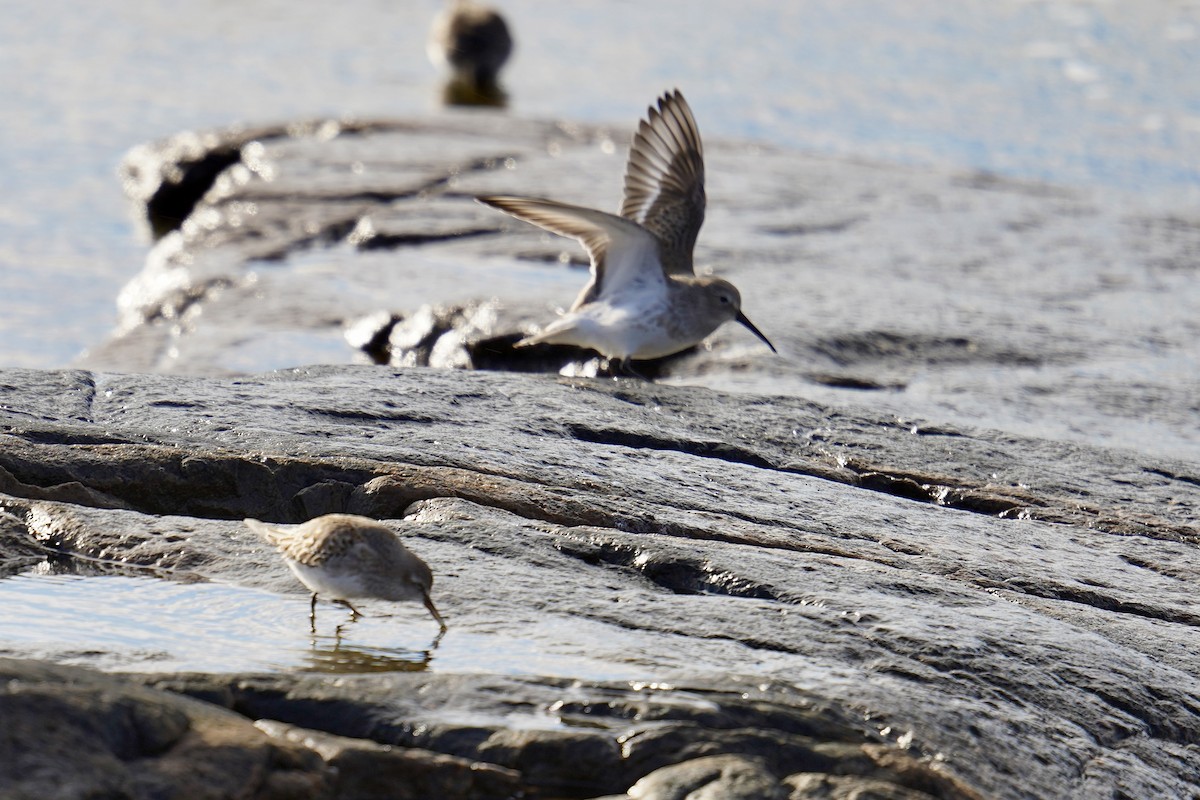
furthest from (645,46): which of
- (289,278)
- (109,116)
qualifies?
(289,278)

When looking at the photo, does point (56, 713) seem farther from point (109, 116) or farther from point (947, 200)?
point (109, 116)

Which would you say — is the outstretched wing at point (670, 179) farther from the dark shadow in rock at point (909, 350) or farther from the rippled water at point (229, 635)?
the rippled water at point (229, 635)

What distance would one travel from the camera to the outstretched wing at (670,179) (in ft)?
25.5

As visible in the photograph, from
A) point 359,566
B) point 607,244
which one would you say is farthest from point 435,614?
point 607,244

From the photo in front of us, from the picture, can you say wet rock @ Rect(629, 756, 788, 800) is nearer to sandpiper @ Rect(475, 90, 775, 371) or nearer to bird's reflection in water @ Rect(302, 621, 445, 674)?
bird's reflection in water @ Rect(302, 621, 445, 674)

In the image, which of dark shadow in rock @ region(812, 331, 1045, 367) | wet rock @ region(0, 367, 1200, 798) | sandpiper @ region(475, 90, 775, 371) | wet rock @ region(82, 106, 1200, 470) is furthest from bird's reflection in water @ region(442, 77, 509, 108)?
wet rock @ region(0, 367, 1200, 798)

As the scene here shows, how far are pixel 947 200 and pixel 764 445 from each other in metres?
6.49

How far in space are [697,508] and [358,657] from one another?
5.24ft

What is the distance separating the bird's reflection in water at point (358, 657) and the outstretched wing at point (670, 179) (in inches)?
164

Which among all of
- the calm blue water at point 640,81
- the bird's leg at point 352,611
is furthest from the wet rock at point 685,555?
the calm blue water at point 640,81

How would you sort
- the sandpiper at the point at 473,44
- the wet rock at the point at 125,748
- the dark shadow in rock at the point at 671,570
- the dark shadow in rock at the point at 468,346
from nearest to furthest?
1. the wet rock at the point at 125,748
2. the dark shadow in rock at the point at 671,570
3. the dark shadow in rock at the point at 468,346
4. the sandpiper at the point at 473,44

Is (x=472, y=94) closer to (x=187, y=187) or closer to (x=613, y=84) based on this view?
(x=613, y=84)

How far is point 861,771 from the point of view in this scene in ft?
10.6

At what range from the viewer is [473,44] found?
17750 millimetres
